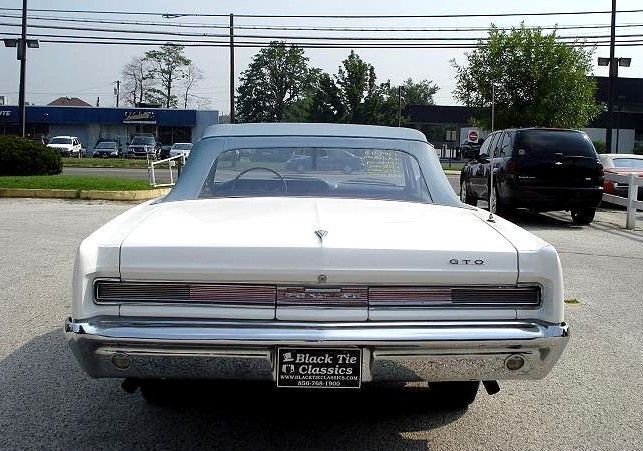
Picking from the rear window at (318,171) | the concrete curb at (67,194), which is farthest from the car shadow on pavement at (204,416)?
the concrete curb at (67,194)

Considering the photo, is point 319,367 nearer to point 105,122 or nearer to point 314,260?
point 314,260

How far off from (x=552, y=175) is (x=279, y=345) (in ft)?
37.9

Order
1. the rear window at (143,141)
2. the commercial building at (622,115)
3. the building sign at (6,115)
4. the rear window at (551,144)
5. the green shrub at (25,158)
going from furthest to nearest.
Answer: the commercial building at (622,115) → the building sign at (6,115) → the rear window at (143,141) → the green shrub at (25,158) → the rear window at (551,144)

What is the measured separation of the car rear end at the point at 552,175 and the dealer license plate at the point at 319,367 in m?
11.2

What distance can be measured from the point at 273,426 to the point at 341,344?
1191 millimetres

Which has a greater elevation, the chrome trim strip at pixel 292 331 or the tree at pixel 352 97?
the tree at pixel 352 97

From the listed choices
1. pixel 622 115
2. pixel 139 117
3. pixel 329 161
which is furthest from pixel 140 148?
pixel 329 161

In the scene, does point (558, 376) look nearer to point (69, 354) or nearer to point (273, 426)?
point (273, 426)

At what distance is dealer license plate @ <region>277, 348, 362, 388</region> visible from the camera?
330 cm

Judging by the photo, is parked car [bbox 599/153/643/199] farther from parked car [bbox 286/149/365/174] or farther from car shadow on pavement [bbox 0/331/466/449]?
car shadow on pavement [bbox 0/331/466/449]

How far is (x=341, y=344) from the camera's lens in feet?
10.7

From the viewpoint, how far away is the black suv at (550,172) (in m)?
13.9

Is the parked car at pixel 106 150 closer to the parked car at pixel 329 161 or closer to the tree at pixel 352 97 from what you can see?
the tree at pixel 352 97

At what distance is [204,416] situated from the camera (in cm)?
438
